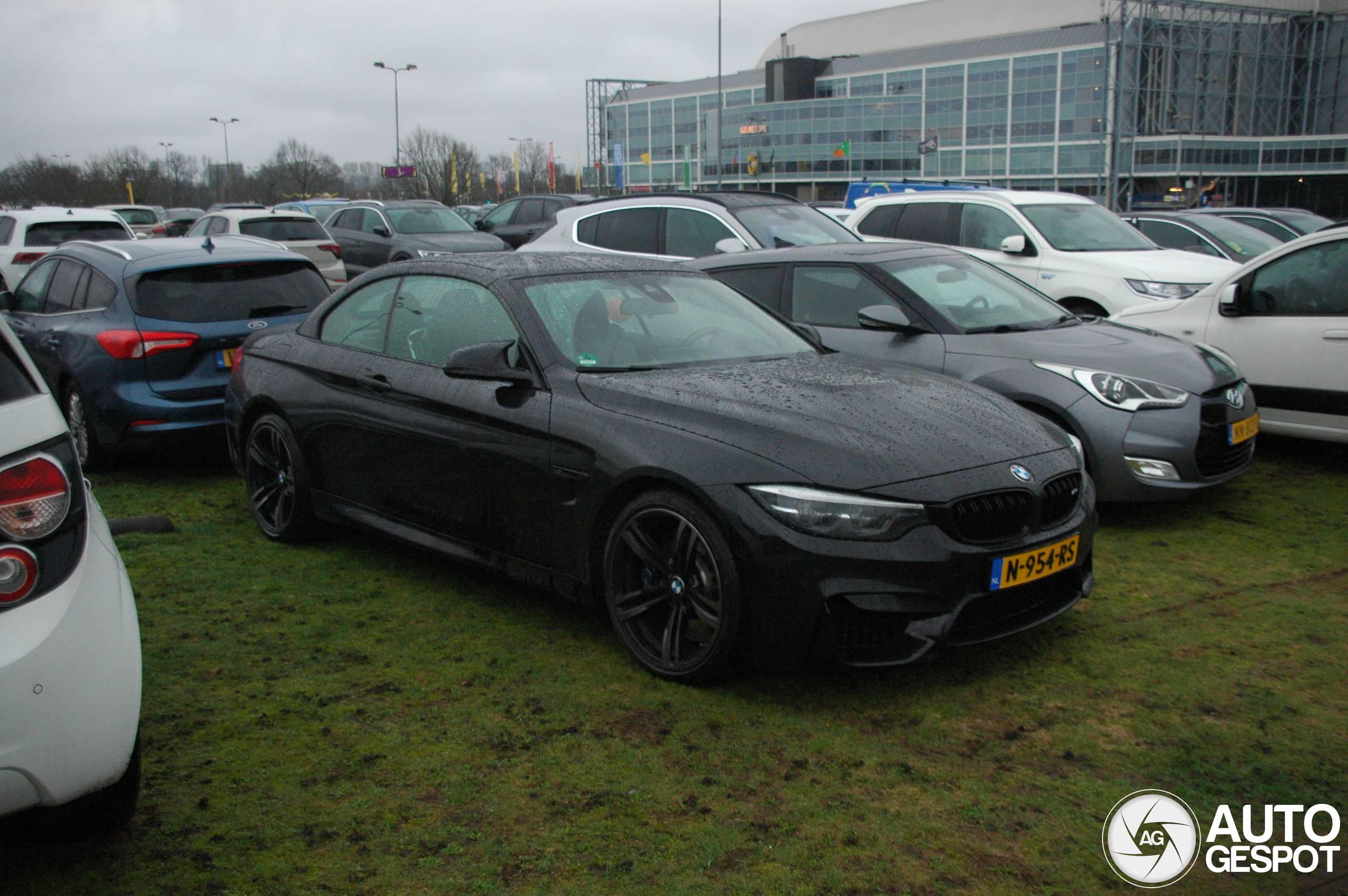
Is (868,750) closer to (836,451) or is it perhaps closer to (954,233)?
(836,451)

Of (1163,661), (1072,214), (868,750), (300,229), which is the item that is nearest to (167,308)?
(868,750)

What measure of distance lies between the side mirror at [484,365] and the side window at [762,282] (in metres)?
3.08

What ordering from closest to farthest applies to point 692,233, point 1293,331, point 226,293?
1. point 1293,331
2. point 226,293
3. point 692,233

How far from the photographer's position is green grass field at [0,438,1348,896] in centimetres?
288

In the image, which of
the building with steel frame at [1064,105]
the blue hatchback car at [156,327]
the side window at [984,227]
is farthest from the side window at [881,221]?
the building with steel frame at [1064,105]

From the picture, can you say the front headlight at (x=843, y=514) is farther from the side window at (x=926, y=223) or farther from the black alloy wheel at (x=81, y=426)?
the side window at (x=926, y=223)

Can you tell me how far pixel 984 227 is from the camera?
36.0 ft

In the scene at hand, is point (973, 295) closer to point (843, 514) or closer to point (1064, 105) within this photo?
point (843, 514)

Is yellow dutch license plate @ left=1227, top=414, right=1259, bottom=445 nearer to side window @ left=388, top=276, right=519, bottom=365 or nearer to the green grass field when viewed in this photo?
the green grass field

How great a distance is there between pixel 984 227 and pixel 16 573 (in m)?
9.98

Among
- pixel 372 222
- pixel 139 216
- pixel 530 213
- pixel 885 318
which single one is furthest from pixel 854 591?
pixel 139 216

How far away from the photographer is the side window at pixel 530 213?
854 inches

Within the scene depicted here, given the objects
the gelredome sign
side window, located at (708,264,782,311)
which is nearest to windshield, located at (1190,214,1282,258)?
side window, located at (708,264,782,311)

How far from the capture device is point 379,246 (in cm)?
1777
